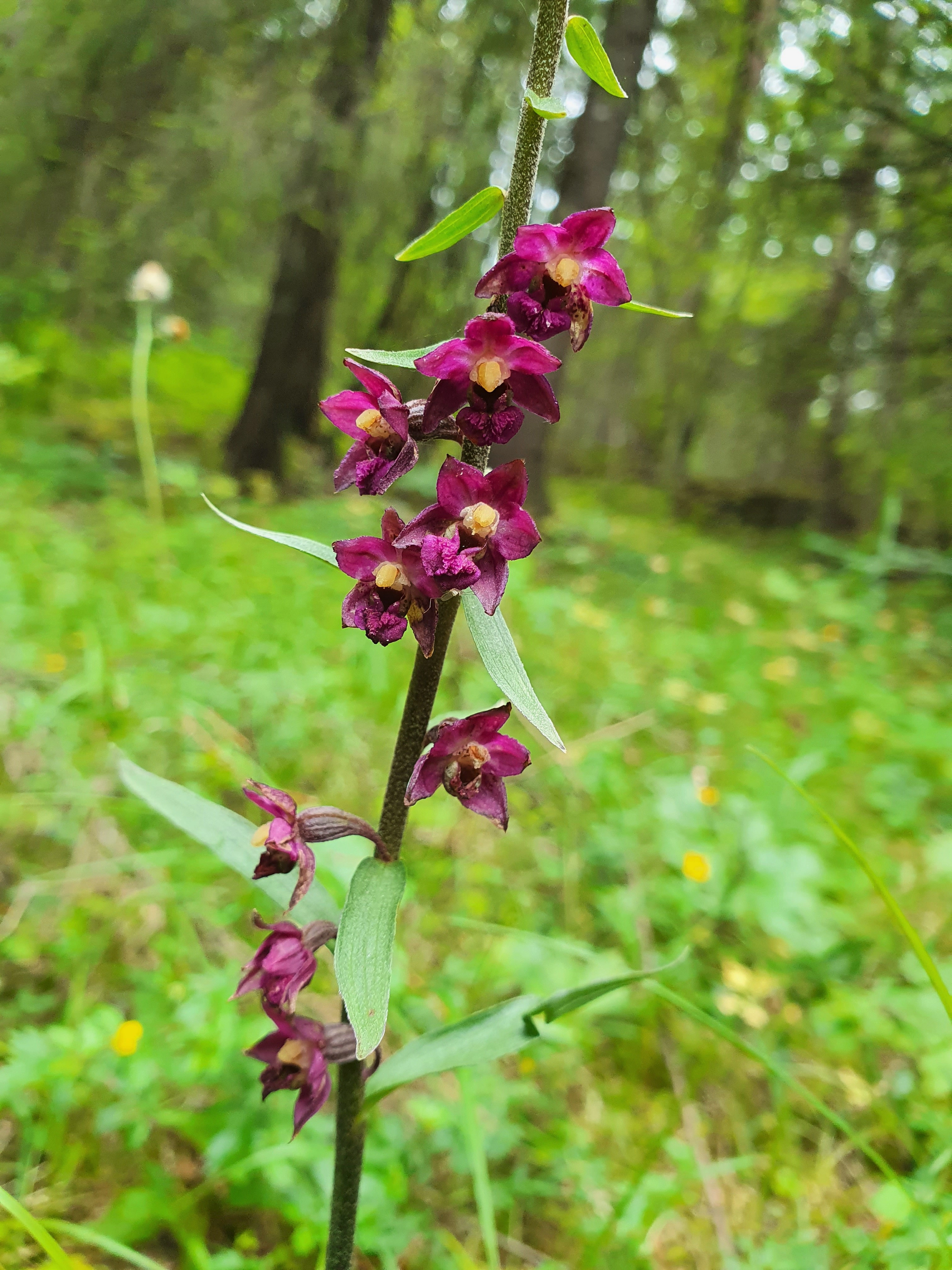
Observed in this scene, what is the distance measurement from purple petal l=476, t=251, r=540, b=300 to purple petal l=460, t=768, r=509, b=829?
1.87ft

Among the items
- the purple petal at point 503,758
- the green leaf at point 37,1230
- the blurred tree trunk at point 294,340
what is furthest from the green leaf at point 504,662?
the blurred tree trunk at point 294,340

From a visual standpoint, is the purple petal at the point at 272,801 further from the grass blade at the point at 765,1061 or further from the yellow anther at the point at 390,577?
the grass blade at the point at 765,1061

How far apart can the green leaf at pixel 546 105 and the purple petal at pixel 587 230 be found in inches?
3.8

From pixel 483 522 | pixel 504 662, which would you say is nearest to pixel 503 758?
pixel 504 662

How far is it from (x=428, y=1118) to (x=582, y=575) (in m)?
4.97

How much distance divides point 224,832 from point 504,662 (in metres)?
0.50

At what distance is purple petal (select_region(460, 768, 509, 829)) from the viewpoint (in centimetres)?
102

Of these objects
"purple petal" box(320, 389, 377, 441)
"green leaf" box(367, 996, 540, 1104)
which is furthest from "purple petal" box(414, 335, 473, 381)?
"green leaf" box(367, 996, 540, 1104)

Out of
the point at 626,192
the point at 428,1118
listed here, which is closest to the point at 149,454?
the point at 428,1118

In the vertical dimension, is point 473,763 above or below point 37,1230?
above

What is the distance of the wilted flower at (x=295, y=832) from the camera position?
944 mm

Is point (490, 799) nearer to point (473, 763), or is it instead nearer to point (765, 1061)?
point (473, 763)

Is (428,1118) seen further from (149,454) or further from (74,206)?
(74,206)

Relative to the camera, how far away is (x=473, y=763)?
3.29 ft
